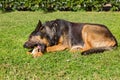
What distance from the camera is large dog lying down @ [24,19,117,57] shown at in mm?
7703

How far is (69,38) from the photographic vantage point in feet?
26.5

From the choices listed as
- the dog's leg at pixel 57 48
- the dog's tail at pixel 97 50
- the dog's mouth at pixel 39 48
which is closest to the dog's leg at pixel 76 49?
the dog's leg at pixel 57 48

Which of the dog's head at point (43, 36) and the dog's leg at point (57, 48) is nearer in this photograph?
the dog's head at point (43, 36)

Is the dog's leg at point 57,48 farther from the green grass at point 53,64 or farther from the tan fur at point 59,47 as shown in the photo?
the green grass at point 53,64

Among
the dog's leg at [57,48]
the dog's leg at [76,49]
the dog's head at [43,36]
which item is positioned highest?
the dog's head at [43,36]

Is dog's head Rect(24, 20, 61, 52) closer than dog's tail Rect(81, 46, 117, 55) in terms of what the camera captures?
No

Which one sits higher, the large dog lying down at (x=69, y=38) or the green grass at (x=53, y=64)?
the large dog lying down at (x=69, y=38)

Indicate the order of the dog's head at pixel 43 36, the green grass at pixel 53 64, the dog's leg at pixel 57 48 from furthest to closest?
the dog's leg at pixel 57 48 < the dog's head at pixel 43 36 < the green grass at pixel 53 64

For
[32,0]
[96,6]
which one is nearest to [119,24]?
[96,6]

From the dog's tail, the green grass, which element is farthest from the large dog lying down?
the green grass

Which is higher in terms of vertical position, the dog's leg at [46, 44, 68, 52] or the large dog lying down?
the large dog lying down

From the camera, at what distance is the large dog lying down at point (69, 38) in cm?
770

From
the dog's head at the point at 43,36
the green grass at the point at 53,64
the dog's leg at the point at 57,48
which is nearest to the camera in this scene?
the green grass at the point at 53,64

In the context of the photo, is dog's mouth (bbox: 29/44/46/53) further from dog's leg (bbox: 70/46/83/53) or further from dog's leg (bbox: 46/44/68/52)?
dog's leg (bbox: 70/46/83/53)
